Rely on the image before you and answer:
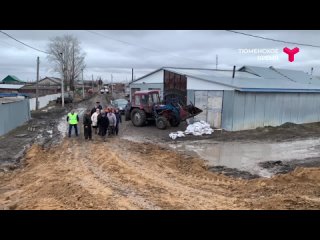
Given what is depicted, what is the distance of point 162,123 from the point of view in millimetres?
19438

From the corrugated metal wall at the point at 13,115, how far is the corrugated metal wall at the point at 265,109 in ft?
42.0

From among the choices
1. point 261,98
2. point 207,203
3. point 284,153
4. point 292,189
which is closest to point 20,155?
point 207,203

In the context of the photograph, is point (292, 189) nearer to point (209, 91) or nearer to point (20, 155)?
point (20, 155)

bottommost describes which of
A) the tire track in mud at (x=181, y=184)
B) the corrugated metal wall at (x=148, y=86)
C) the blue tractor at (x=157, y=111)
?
the tire track in mud at (x=181, y=184)

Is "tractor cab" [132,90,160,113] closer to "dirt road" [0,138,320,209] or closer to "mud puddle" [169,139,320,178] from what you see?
"mud puddle" [169,139,320,178]

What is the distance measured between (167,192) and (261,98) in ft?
48.8

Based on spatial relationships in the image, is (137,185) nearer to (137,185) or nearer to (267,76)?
(137,185)

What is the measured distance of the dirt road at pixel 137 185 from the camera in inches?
297

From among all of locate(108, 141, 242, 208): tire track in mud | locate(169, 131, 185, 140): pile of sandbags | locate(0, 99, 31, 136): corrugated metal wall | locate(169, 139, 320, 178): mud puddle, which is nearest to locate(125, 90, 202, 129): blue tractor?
locate(169, 131, 185, 140): pile of sandbags

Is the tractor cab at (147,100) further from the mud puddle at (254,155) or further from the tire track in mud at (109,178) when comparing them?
the tire track in mud at (109,178)

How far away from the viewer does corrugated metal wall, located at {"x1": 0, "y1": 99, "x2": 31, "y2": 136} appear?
720 inches

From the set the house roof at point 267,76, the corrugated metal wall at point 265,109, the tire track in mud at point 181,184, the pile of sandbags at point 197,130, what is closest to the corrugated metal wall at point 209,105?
the corrugated metal wall at point 265,109

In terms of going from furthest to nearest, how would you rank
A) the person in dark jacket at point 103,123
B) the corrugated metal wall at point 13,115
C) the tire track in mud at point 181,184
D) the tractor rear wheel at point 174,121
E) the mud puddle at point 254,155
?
the tractor rear wheel at point 174,121
the corrugated metal wall at point 13,115
the person in dark jacket at point 103,123
the mud puddle at point 254,155
the tire track in mud at point 181,184

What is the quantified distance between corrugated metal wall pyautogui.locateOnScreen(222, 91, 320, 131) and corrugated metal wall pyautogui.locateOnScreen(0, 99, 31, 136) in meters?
12.8
